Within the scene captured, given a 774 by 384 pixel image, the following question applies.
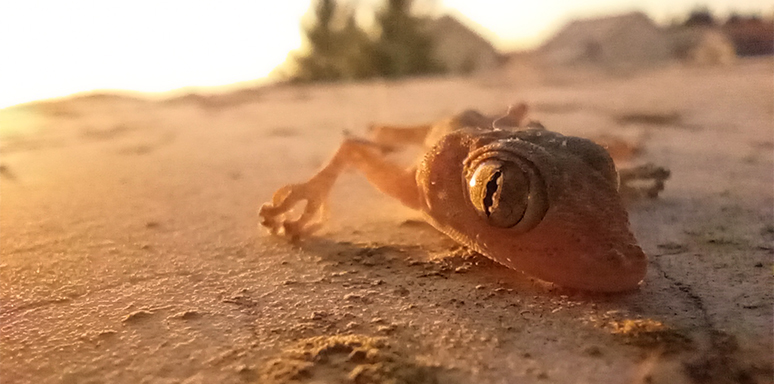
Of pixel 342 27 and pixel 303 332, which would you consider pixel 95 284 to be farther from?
pixel 342 27

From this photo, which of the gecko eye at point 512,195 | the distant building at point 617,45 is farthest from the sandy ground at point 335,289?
the distant building at point 617,45

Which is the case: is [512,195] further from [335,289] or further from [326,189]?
[326,189]

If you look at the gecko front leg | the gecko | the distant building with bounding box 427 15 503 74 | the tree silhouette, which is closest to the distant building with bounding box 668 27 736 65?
the distant building with bounding box 427 15 503 74

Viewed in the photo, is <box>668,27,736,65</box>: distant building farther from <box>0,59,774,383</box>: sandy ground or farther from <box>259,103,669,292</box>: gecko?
<box>259,103,669,292</box>: gecko

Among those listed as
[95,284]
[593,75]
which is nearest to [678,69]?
[593,75]

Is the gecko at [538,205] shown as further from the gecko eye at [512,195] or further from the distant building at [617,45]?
the distant building at [617,45]

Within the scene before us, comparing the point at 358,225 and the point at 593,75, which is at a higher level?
the point at 593,75

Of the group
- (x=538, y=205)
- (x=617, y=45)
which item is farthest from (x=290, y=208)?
(x=617, y=45)

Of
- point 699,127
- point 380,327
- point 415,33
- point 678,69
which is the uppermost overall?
point 415,33
